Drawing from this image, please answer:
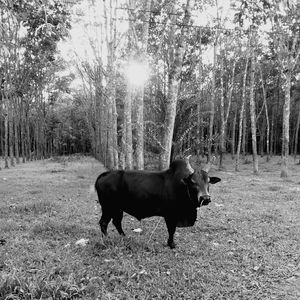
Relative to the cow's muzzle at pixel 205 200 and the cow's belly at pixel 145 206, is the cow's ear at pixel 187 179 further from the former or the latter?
the cow's belly at pixel 145 206

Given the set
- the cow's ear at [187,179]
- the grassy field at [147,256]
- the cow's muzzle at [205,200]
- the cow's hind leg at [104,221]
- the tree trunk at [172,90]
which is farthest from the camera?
the tree trunk at [172,90]

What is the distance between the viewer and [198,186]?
6043mm

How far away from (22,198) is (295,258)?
868 cm

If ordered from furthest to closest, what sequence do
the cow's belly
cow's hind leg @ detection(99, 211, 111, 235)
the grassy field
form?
cow's hind leg @ detection(99, 211, 111, 235)
the cow's belly
the grassy field

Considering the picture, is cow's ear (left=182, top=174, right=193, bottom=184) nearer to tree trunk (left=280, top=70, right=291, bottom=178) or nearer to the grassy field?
the grassy field

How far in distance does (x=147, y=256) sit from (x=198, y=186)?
Answer: 1488 mm

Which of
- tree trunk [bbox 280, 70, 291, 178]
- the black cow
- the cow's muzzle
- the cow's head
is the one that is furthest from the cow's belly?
tree trunk [bbox 280, 70, 291, 178]

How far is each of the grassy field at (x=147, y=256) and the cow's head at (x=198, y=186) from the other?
3.34 feet

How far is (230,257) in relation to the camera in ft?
20.1

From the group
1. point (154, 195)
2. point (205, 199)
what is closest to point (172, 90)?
point (154, 195)

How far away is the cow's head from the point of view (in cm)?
589

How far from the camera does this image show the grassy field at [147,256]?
15.3 ft

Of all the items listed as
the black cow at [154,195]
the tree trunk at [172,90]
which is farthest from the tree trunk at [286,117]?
the black cow at [154,195]

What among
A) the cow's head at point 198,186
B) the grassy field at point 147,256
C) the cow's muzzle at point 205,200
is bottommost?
the grassy field at point 147,256
